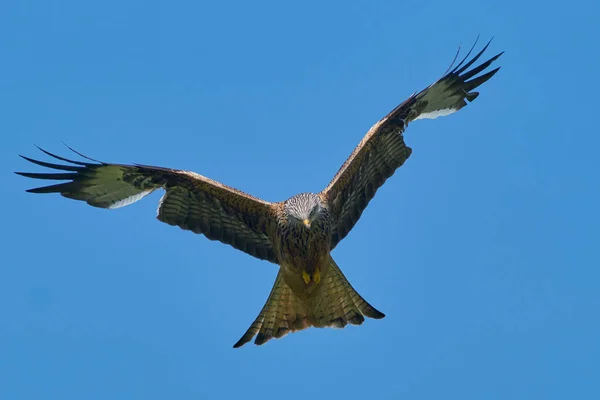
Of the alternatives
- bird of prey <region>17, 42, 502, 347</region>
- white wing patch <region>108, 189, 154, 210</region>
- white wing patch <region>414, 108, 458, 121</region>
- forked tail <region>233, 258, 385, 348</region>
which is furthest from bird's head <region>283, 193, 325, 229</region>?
white wing patch <region>414, 108, 458, 121</region>

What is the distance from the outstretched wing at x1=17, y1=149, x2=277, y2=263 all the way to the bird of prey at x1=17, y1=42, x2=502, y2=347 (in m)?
0.01

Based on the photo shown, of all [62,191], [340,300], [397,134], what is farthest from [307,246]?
[62,191]

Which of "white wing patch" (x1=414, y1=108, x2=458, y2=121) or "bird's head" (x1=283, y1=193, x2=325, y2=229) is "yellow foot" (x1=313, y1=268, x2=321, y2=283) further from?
"white wing patch" (x1=414, y1=108, x2=458, y2=121)

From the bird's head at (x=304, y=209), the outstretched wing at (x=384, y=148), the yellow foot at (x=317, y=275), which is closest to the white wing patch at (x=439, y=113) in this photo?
the outstretched wing at (x=384, y=148)

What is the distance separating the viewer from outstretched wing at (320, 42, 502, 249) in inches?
446

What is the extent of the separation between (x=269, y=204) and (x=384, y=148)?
5.67 feet

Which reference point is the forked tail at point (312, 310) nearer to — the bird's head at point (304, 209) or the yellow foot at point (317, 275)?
the yellow foot at point (317, 275)

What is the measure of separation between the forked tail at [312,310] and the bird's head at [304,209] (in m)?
1.11

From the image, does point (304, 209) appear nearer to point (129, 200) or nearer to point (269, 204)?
point (269, 204)

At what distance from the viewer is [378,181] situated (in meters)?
11.7

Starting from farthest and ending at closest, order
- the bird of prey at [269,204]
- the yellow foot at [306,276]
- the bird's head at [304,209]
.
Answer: the bird of prey at [269,204] → the yellow foot at [306,276] → the bird's head at [304,209]

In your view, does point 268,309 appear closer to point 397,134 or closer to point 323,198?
point 323,198

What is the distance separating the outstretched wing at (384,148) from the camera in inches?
446

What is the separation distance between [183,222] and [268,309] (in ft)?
5.05
